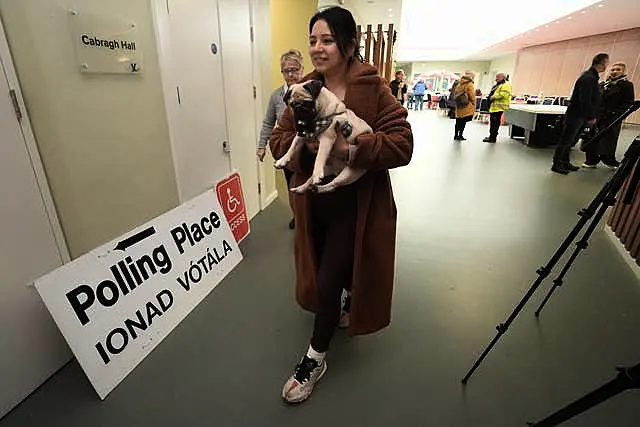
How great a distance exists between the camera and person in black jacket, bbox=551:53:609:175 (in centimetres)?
425

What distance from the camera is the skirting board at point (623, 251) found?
2287 millimetres

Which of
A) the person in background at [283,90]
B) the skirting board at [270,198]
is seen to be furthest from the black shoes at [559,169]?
the person in background at [283,90]

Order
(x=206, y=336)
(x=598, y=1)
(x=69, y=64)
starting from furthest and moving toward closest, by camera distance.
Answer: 1. (x=598, y=1)
2. (x=206, y=336)
3. (x=69, y=64)

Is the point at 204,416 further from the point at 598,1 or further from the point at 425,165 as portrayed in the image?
the point at 598,1

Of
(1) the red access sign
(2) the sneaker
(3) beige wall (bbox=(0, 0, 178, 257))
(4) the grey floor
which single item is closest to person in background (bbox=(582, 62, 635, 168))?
(4) the grey floor

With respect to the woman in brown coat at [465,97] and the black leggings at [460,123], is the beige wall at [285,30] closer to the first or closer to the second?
the woman in brown coat at [465,97]

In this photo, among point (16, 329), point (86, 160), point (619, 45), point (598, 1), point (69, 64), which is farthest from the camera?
point (619, 45)

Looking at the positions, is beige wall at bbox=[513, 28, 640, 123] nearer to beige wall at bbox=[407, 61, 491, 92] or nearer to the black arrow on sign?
beige wall at bbox=[407, 61, 491, 92]

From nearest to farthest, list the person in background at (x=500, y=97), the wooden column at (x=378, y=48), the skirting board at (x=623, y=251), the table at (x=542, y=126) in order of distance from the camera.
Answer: the skirting board at (x=623, y=251)
the table at (x=542, y=126)
the person in background at (x=500, y=97)
the wooden column at (x=378, y=48)

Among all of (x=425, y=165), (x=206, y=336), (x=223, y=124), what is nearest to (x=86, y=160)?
(x=206, y=336)

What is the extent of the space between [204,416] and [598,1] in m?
10.9

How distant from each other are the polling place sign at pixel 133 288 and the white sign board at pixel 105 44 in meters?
0.75

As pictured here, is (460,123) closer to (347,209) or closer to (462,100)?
(462,100)

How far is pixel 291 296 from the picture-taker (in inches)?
81.0
